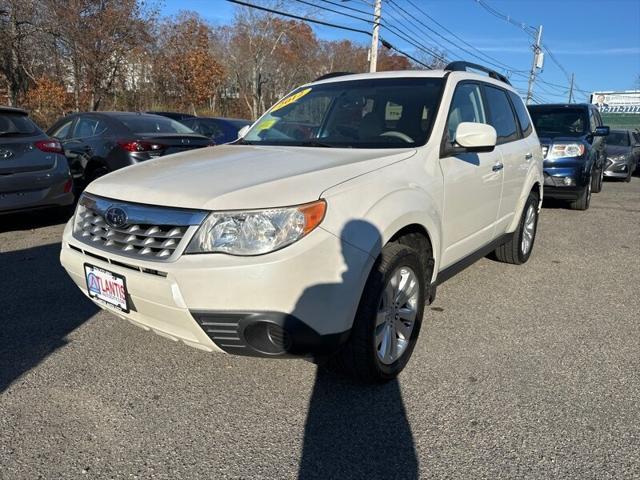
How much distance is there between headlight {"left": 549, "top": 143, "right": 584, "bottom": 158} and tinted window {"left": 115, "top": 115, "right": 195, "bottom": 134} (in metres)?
5.86

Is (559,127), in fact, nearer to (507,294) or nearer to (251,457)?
(507,294)

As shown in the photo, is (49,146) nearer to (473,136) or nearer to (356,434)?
(473,136)

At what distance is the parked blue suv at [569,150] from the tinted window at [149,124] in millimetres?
5864

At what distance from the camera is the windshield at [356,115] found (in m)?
3.34

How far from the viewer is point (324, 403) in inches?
106

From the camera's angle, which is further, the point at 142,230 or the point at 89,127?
the point at 89,127

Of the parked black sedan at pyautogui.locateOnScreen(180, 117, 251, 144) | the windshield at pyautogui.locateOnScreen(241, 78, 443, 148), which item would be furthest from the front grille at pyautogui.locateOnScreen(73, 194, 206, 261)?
the parked black sedan at pyautogui.locateOnScreen(180, 117, 251, 144)

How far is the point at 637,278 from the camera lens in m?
4.96

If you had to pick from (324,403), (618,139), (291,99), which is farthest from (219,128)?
(618,139)

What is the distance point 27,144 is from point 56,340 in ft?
12.1

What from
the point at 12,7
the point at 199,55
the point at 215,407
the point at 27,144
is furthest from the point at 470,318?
the point at 199,55

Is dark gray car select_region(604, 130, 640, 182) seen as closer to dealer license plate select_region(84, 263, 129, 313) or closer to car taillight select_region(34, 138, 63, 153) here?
car taillight select_region(34, 138, 63, 153)

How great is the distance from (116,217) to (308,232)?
102 centimetres

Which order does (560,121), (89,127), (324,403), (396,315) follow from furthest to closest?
(560,121)
(89,127)
(396,315)
(324,403)
